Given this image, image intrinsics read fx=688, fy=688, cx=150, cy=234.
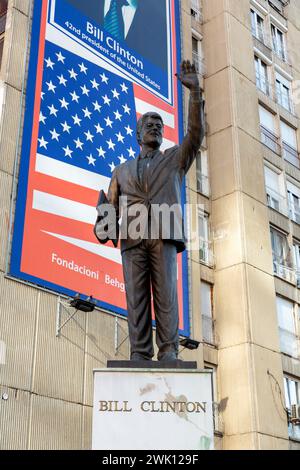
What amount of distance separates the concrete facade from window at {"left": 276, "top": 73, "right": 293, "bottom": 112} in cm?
51

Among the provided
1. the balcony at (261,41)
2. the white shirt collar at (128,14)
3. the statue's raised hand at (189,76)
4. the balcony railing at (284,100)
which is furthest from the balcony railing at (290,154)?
the statue's raised hand at (189,76)

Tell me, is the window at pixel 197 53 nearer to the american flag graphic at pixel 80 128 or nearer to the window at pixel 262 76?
the window at pixel 262 76

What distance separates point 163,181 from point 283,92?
30216 mm

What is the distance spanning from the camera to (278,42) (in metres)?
37.6

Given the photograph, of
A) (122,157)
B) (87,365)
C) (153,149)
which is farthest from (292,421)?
(153,149)

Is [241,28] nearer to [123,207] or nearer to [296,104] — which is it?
[296,104]

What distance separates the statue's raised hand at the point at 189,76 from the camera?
7.03 meters

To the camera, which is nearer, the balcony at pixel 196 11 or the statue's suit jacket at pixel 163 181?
the statue's suit jacket at pixel 163 181

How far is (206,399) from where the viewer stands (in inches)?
250

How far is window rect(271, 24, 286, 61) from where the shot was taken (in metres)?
37.0

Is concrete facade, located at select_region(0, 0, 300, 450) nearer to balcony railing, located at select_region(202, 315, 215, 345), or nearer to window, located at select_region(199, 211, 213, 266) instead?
balcony railing, located at select_region(202, 315, 215, 345)

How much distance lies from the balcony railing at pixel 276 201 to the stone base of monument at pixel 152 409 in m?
25.3

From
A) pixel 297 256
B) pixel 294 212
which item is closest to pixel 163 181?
pixel 297 256
